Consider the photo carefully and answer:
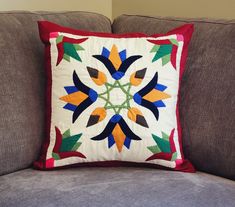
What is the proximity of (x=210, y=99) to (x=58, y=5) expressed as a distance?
1189mm

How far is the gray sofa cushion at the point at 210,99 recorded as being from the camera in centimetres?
144

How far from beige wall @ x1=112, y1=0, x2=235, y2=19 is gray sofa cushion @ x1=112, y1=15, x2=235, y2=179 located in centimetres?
51

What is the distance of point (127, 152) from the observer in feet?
4.58

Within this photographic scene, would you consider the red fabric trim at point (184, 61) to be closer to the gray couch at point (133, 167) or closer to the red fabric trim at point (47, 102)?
the gray couch at point (133, 167)

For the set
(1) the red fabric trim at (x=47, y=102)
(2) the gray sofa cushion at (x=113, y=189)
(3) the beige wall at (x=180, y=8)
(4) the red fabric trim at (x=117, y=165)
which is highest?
(3) the beige wall at (x=180, y=8)

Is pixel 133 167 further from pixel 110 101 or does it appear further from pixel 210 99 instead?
pixel 210 99

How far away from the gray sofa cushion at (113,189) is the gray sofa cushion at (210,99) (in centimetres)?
8

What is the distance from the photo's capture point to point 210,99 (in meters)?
1.49

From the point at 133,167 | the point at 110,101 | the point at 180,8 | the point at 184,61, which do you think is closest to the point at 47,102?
the point at 110,101

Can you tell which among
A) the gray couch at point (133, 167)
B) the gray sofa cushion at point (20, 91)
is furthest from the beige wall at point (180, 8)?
the gray sofa cushion at point (20, 91)

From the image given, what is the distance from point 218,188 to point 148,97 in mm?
330

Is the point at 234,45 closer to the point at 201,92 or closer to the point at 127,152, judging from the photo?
the point at 201,92

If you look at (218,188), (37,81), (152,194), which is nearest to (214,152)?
(218,188)

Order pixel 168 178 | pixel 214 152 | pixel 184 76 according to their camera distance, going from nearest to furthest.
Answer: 1. pixel 168 178
2. pixel 214 152
3. pixel 184 76
